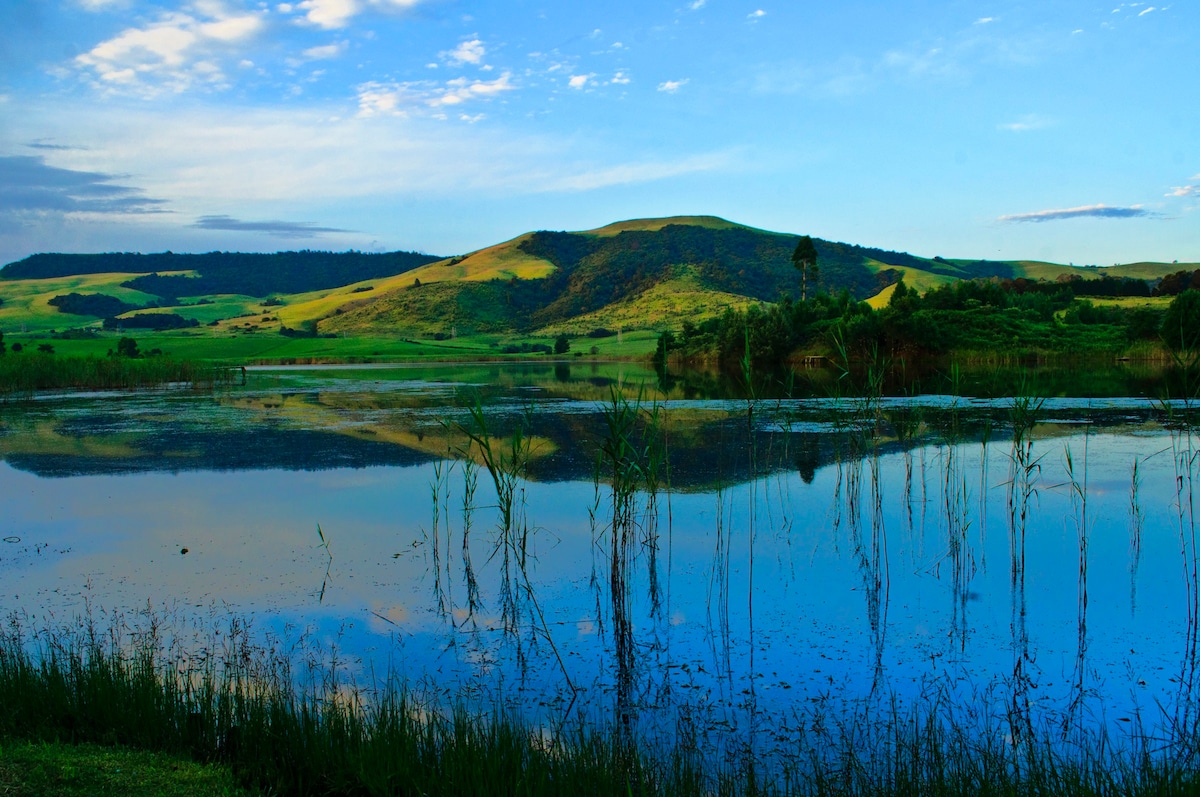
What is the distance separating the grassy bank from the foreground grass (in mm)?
16

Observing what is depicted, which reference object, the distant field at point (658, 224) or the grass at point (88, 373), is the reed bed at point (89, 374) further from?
the distant field at point (658, 224)

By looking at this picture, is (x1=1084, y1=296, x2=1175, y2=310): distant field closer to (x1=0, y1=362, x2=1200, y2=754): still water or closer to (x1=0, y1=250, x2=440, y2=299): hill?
(x1=0, y1=362, x2=1200, y2=754): still water

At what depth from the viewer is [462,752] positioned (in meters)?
4.20

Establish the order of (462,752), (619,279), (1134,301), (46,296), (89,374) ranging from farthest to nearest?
(619,279) < (46,296) < (1134,301) < (89,374) < (462,752)

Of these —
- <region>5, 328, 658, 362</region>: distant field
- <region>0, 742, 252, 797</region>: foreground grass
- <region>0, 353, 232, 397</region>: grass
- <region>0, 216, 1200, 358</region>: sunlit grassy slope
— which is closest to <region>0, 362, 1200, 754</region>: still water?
<region>0, 742, 252, 797</region>: foreground grass

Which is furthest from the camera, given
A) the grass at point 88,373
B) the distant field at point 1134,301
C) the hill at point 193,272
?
the hill at point 193,272

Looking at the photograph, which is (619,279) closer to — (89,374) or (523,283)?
(523,283)

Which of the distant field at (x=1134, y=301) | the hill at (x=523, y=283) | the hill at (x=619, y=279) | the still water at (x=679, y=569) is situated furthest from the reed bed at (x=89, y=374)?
the hill at (x=619, y=279)

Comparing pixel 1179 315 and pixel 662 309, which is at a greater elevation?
pixel 662 309

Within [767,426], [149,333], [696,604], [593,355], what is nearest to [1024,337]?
[767,426]

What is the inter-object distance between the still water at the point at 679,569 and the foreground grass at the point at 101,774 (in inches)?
71.2

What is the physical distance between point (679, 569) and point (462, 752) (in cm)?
484

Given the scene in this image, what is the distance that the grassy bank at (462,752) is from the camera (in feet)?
13.2

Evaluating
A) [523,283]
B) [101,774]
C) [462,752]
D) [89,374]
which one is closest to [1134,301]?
[89,374]
